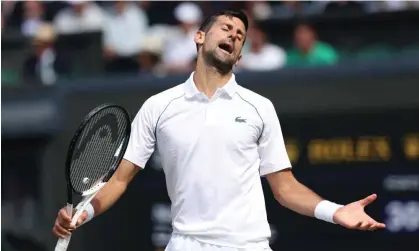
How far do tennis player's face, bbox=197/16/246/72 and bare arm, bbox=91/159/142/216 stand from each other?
60 cm

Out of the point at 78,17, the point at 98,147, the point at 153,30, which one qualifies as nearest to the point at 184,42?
the point at 153,30

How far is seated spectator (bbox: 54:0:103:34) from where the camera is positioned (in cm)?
1059

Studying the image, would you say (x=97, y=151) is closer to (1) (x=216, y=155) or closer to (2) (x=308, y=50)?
(1) (x=216, y=155)

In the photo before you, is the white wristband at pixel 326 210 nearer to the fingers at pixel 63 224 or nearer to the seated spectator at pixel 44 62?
the fingers at pixel 63 224

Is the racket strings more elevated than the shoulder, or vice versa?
the shoulder

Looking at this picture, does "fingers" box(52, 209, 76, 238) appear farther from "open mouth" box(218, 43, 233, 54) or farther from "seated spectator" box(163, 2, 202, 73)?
"seated spectator" box(163, 2, 202, 73)

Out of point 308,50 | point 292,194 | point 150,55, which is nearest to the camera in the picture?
point 292,194

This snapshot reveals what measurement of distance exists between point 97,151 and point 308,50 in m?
4.24

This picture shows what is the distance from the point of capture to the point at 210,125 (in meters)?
4.82

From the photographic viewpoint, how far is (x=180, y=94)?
4.95 meters

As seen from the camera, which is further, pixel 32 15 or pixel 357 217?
pixel 32 15

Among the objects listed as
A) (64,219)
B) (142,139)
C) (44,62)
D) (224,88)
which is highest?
(224,88)

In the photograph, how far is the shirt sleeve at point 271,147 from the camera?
16.1 ft

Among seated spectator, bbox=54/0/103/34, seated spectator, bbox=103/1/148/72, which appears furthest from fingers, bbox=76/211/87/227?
seated spectator, bbox=54/0/103/34
